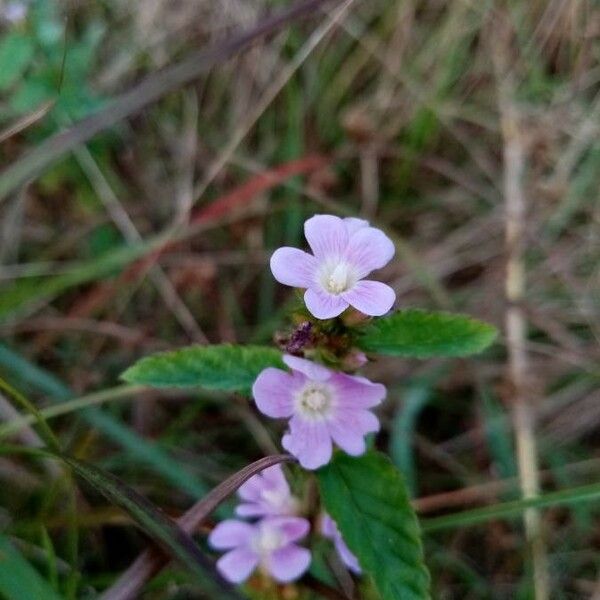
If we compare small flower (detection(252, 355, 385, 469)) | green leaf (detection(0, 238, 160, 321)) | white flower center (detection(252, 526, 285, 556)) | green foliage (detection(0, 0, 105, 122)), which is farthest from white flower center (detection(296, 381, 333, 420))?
green foliage (detection(0, 0, 105, 122))

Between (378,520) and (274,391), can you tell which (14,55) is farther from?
(378,520)

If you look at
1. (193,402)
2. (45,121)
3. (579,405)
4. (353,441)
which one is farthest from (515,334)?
(45,121)

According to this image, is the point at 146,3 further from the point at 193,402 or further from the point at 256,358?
the point at 256,358

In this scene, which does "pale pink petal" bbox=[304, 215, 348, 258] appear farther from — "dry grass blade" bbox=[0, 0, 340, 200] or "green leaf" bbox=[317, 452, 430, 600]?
"dry grass blade" bbox=[0, 0, 340, 200]

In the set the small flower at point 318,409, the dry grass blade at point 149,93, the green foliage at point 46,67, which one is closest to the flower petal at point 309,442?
the small flower at point 318,409

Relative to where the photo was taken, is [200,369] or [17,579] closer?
[17,579]

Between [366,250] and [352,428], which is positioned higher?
[366,250]

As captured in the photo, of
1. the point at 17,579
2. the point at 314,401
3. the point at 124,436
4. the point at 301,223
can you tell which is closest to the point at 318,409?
the point at 314,401
